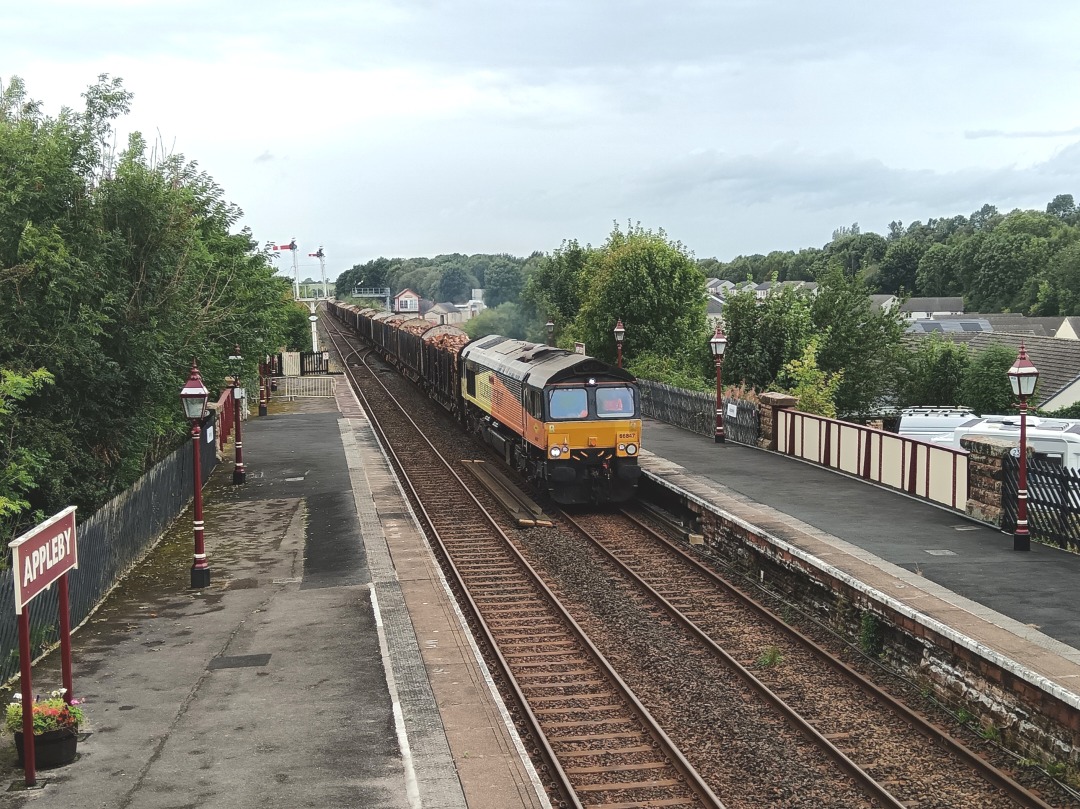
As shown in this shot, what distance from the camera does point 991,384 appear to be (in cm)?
3900

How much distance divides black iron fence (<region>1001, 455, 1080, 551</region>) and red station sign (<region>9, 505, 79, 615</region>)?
13.3 m

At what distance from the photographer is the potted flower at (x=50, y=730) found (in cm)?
908

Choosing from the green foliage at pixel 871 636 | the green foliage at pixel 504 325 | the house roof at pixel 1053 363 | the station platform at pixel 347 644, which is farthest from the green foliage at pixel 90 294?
the green foliage at pixel 504 325

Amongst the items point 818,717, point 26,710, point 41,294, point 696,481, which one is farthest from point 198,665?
point 696,481

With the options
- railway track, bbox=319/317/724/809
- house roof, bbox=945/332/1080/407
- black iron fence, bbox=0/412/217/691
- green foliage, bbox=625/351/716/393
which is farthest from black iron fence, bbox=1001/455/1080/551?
house roof, bbox=945/332/1080/407

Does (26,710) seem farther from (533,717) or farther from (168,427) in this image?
(168,427)

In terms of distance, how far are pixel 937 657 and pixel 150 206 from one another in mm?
14999

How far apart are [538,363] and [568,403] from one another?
268 centimetres

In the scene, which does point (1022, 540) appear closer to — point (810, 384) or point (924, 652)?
point (924, 652)

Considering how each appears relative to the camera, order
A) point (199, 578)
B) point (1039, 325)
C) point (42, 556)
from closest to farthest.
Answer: point (42, 556) → point (199, 578) → point (1039, 325)

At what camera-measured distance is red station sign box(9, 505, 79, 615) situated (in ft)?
27.6

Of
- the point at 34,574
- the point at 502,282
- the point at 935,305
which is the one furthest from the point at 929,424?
the point at 502,282

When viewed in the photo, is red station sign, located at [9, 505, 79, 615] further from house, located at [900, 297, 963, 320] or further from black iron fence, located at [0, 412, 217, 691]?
house, located at [900, 297, 963, 320]

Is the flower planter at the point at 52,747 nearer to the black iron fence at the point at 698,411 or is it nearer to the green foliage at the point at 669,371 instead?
the black iron fence at the point at 698,411
